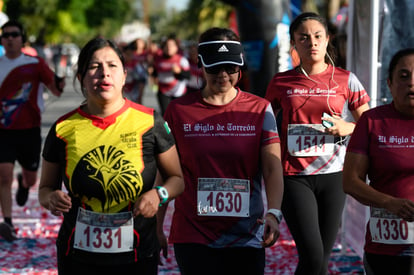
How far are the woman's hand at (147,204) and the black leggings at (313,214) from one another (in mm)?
1671

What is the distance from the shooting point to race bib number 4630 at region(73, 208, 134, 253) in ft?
11.3

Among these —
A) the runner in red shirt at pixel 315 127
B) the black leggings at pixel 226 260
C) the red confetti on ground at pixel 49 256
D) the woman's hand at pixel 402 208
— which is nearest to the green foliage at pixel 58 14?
the red confetti on ground at pixel 49 256

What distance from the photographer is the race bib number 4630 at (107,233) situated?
3.43 metres

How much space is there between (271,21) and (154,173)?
764cm

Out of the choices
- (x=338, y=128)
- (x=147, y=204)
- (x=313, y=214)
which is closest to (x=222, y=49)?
(x=147, y=204)

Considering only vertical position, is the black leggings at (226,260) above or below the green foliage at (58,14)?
below

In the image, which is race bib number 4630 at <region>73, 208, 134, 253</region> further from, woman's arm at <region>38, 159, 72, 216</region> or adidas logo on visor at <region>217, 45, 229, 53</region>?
adidas logo on visor at <region>217, 45, 229, 53</region>

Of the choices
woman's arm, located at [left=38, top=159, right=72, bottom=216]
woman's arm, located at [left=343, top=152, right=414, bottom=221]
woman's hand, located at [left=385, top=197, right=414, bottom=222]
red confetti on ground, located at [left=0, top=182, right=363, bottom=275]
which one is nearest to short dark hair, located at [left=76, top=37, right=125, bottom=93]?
woman's arm, located at [left=38, top=159, right=72, bottom=216]

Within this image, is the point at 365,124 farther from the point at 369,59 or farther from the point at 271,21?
the point at 271,21

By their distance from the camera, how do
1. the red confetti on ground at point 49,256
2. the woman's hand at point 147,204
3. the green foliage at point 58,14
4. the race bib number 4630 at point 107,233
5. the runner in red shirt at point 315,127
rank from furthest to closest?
the green foliage at point 58,14, the red confetti on ground at point 49,256, the runner in red shirt at point 315,127, the race bib number 4630 at point 107,233, the woman's hand at point 147,204

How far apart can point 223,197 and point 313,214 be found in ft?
3.89

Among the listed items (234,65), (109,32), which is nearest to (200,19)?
(109,32)

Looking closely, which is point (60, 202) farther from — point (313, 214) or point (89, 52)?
point (313, 214)

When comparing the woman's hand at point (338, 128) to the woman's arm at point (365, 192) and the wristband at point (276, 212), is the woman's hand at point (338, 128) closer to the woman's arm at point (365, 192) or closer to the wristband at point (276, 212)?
the woman's arm at point (365, 192)
